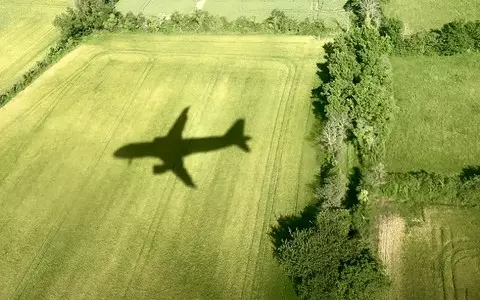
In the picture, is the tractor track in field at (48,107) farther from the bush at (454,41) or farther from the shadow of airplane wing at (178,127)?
the bush at (454,41)

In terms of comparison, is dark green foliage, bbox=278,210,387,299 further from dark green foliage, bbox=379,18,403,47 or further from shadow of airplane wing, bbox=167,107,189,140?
dark green foliage, bbox=379,18,403,47

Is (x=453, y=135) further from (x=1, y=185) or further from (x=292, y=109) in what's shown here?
(x=1, y=185)

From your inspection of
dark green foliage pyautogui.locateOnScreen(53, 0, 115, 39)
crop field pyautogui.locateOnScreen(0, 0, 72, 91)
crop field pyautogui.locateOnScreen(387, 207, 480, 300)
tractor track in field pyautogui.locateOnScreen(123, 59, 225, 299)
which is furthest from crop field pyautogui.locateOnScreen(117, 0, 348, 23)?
crop field pyautogui.locateOnScreen(387, 207, 480, 300)

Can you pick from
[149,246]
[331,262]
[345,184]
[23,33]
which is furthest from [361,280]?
[23,33]

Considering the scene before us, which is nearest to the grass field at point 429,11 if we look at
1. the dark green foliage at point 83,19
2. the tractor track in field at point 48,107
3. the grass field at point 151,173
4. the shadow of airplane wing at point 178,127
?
the grass field at point 151,173

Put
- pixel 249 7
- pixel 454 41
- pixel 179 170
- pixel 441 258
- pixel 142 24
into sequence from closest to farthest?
1. pixel 441 258
2. pixel 179 170
3. pixel 454 41
4. pixel 142 24
5. pixel 249 7

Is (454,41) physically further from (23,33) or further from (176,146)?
(23,33)
